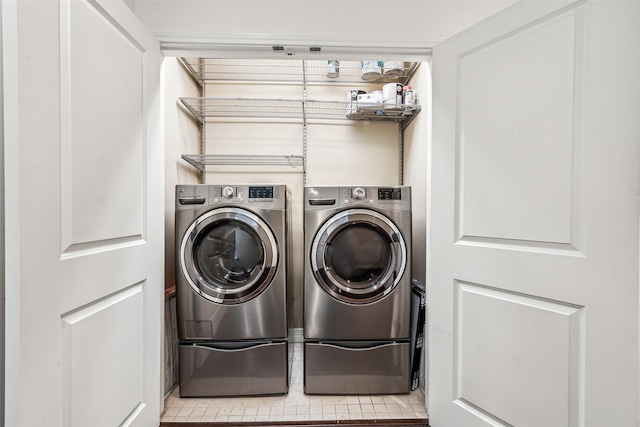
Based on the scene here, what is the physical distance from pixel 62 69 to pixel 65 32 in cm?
12

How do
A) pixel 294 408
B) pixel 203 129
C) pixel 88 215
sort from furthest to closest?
pixel 203 129
pixel 294 408
pixel 88 215

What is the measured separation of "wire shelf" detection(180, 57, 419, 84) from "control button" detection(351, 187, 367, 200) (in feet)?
3.73

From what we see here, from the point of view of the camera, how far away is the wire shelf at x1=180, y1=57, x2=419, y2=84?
233 cm

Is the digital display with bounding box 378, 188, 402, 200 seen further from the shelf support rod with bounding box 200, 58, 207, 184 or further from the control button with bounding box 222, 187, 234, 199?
the shelf support rod with bounding box 200, 58, 207, 184

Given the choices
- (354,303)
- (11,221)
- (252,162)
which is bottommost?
(354,303)

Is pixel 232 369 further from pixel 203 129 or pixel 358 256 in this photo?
pixel 203 129

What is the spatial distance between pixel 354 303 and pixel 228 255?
792 millimetres

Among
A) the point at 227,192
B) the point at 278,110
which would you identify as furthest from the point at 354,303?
the point at 278,110

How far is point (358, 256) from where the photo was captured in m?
1.69

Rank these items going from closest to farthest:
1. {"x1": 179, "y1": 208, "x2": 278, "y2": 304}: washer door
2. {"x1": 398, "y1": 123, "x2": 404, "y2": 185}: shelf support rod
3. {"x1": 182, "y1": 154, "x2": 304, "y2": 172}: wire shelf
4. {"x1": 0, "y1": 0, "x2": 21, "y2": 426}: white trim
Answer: {"x1": 0, "y1": 0, "x2": 21, "y2": 426}: white trim < {"x1": 179, "y1": 208, "x2": 278, "y2": 304}: washer door < {"x1": 182, "y1": 154, "x2": 304, "y2": 172}: wire shelf < {"x1": 398, "y1": 123, "x2": 404, "y2": 185}: shelf support rod

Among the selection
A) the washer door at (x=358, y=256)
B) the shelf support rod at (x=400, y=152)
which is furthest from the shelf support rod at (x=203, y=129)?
the shelf support rod at (x=400, y=152)

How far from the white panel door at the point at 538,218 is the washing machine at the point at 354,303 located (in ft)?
1.02

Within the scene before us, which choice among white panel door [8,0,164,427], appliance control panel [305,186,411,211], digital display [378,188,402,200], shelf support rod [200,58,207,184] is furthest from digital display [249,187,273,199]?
shelf support rod [200,58,207,184]

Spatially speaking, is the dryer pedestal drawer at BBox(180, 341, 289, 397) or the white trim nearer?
the white trim
